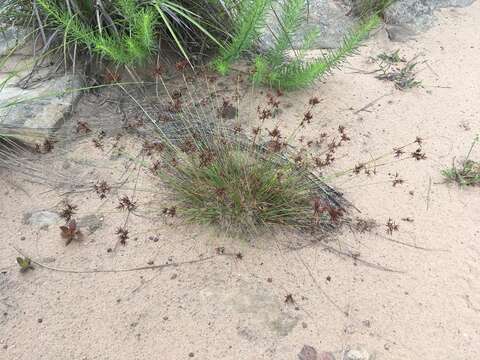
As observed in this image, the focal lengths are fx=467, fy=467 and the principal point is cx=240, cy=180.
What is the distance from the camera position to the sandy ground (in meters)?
1.95

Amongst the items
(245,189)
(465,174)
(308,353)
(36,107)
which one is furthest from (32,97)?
(465,174)

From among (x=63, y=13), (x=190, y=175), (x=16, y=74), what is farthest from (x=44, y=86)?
(x=190, y=175)

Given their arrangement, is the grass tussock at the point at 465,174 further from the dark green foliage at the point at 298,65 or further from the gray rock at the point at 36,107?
the gray rock at the point at 36,107

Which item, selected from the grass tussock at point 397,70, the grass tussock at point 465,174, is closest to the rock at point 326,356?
the grass tussock at point 465,174

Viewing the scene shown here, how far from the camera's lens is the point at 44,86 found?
115 inches

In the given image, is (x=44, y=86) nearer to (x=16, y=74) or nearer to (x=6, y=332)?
(x=16, y=74)

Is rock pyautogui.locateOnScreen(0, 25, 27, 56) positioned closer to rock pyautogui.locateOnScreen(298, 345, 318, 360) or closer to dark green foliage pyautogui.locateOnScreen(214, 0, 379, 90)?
dark green foliage pyautogui.locateOnScreen(214, 0, 379, 90)

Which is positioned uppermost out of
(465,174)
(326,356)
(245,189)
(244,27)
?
(244,27)

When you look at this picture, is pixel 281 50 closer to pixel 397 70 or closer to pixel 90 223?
pixel 397 70

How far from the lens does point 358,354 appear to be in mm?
1918

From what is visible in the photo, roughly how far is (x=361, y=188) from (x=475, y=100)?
141cm

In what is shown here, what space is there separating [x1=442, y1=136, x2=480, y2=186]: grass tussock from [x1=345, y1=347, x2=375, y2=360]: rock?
1.26 meters

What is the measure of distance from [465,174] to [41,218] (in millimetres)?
2361

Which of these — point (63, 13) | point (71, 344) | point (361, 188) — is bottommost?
point (71, 344)
